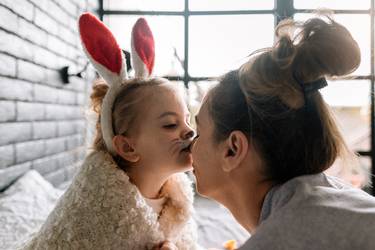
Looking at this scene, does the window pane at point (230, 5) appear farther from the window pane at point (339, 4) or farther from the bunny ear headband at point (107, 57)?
the bunny ear headband at point (107, 57)

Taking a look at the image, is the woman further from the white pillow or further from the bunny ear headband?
the white pillow

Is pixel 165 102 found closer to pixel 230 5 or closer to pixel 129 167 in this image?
pixel 129 167

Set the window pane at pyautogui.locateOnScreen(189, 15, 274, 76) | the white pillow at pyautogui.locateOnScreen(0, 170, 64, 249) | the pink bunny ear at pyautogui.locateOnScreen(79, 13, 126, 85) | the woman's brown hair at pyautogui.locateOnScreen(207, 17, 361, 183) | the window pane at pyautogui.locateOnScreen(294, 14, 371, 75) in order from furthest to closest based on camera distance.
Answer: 1. the window pane at pyautogui.locateOnScreen(189, 15, 274, 76)
2. the window pane at pyautogui.locateOnScreen(294, 14, 371, 75)
3. the white pillow at pyautogui.locateOnScreen(0, 170, 64, 249)
4. the pink bunny ear at pyautogui.locateOnScreen(79, 13, 126, 85)
5. the woman's brown hair at pyautogui.locateOnScreen(207, 17, 361, 183)

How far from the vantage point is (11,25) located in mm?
1805

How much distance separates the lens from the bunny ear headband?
4.29 ft

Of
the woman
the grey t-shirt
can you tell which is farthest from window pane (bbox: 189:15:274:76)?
the grey t-shirt

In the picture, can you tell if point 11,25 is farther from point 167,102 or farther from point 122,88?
point 167,102

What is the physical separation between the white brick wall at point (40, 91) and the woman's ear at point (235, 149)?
3.13 ft

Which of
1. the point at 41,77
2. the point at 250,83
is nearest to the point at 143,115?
the point at 250,83

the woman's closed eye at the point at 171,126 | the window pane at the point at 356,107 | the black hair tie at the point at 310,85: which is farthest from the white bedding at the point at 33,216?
the window pane at the point at 356,107

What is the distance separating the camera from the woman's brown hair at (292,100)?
874mm

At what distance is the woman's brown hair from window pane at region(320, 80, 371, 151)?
8.17ft

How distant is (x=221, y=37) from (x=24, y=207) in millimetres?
2261

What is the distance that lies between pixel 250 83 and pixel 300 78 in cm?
11
